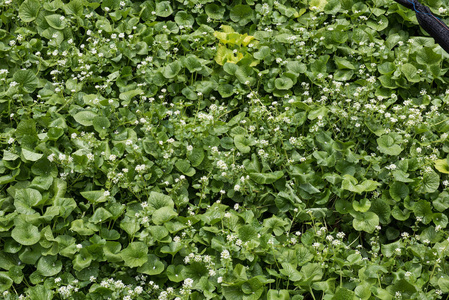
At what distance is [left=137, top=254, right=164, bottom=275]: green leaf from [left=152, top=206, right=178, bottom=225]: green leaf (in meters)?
0.19

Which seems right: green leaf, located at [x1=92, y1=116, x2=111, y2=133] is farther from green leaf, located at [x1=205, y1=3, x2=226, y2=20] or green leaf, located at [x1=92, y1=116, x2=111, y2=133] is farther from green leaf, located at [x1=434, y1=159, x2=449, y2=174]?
green leaf, located at [x1=434, y1=159, x2=449, y2=174]

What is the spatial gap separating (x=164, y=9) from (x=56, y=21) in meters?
0.86

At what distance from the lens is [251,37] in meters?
3.96

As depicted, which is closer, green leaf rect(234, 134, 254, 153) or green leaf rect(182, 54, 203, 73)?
green leaf rect(234, 134, 254, 153)

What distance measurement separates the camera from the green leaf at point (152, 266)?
268cm

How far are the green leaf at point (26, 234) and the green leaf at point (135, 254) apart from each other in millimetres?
474

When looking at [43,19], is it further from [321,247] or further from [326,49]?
[321,247]

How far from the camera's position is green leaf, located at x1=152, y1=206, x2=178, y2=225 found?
9.23 ft

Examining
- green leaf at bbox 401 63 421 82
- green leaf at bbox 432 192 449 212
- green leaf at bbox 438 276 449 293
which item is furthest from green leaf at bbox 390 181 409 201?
green leaf at bbox 401 63 421 82

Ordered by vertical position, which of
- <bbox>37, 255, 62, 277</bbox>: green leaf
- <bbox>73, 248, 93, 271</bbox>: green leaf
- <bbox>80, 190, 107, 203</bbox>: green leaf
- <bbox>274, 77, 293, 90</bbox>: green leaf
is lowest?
<bbox>37, 255, 62, 277</bbox>: green leaf

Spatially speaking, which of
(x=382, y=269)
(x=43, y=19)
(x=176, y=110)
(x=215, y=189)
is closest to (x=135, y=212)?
(x=215, y=189)

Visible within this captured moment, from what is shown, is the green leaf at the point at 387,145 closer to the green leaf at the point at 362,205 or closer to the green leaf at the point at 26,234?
the green leaf at the point at 362,205

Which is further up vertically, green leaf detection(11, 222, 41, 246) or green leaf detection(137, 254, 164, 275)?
green leaf detection(11, 222, 41, 246)

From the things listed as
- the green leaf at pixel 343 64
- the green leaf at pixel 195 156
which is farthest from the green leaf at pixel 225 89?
the green leaf at pixel 343 64
